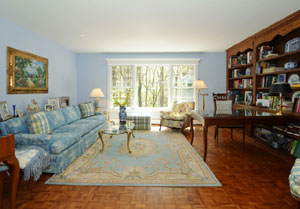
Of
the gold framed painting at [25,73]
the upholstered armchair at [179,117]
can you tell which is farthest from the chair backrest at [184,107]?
the gold framed painting at [25,73]

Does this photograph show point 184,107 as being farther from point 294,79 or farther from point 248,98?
point 294,79

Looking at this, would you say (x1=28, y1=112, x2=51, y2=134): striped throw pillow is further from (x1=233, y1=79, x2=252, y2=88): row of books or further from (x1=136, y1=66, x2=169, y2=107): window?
(x1=233, y1=79, x2=252, y2=88): row of books

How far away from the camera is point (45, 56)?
5078mm

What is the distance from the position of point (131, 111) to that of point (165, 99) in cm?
133

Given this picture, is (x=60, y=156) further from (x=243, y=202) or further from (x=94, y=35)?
(x=94, y=35)

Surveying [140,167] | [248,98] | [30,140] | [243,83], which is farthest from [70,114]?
[243,83]

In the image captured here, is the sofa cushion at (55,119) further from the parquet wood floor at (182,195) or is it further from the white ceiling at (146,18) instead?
Answer: the white ceiling at (146,18)

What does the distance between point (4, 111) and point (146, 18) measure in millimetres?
3043

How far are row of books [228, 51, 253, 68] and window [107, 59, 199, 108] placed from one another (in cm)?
127

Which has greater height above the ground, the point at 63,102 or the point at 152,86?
the point at 152,86

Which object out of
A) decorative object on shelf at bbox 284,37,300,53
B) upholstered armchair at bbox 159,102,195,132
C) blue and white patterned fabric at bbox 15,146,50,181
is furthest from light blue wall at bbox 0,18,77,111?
decorative object on shelf at bbox 284,37,300,53

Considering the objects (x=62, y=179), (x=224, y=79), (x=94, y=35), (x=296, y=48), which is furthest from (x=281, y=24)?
(x=62, y=179)

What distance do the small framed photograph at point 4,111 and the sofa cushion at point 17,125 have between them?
1.35ft

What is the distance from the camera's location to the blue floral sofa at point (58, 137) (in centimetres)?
279
